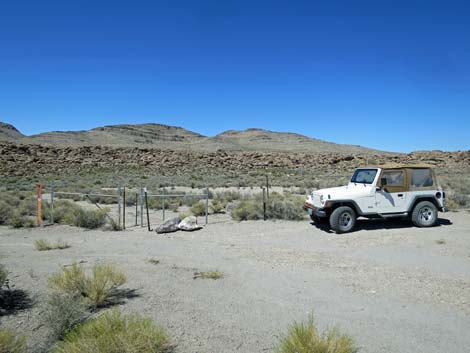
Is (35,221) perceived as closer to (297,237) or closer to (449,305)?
(297,237)

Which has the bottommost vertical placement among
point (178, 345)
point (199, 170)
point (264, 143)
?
point (178, 345)

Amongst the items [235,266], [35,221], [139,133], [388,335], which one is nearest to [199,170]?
[35,221]

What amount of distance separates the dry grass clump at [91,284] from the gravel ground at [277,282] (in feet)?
1.18

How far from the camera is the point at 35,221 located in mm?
13617

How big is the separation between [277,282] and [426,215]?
741cm

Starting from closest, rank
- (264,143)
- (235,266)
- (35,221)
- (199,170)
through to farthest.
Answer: (235,266)
(35,221)
(199,170)
(264,143)

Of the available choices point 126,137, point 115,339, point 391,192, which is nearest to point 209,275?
point 115,339

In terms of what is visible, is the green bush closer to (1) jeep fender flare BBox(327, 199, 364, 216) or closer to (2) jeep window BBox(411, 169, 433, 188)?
(1) jeep fender flare BBox(327, 199, 364, 216)

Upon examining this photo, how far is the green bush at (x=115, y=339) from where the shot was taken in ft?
11.9

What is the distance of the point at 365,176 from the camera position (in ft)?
38.4

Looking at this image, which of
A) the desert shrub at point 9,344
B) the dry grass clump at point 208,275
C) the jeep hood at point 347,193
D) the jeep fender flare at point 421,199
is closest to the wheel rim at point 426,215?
the jeep fender flare at point 421,199

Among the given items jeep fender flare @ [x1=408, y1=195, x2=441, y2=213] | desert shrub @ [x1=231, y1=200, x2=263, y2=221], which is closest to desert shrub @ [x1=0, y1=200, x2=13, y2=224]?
desert shrub @ [x1=231, y1=200, x2=263, y2=221]

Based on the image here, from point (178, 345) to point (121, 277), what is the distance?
2.33m

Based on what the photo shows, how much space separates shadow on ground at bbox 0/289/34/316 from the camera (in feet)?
17.4
